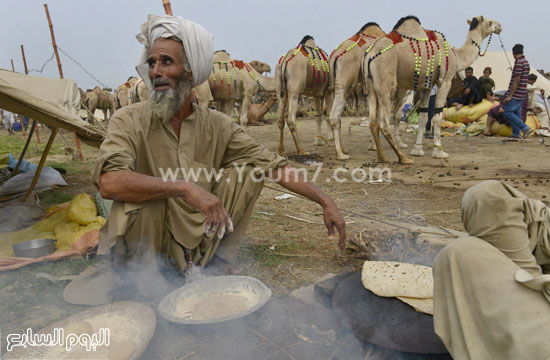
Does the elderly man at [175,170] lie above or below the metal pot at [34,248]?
above

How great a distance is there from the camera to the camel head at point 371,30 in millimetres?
7777

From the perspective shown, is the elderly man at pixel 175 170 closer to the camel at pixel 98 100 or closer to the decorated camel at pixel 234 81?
the decorated camel at pixel 234 81

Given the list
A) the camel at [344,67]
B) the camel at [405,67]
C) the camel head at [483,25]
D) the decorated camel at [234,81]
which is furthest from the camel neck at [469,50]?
the decorated camel at [234,81]

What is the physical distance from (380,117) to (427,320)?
5.34 m

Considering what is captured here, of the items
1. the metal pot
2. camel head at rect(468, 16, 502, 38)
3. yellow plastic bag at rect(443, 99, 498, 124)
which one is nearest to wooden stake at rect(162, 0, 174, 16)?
the metal pot

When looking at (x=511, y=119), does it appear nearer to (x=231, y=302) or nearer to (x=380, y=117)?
(x=380, y=117)

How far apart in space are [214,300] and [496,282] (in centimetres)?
130

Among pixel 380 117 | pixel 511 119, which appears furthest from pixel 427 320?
pixel 511 119

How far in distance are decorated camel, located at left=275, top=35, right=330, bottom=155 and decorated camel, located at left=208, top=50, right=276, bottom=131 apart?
53.0 inches

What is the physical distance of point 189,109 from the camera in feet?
7.76

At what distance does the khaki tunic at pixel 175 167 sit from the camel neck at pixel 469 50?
6.47 metres

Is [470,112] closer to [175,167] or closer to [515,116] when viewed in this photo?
[515,116]

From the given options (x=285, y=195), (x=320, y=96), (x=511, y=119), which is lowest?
(x=285, y=195)

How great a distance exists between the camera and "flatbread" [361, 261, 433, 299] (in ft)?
5.69
